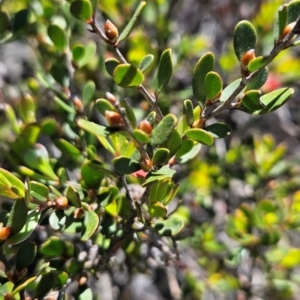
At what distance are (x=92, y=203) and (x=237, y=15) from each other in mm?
1422

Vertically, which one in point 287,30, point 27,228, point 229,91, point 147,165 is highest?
point 287,30

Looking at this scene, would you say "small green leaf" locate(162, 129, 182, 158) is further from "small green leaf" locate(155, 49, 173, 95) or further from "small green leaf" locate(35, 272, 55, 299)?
"small green leaf" locate(35, 272, 55, 299)

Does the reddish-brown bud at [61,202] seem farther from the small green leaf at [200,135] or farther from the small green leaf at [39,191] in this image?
the small green leaf at [200,135]

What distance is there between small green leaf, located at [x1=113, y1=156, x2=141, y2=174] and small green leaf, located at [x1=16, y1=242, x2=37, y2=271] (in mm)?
200

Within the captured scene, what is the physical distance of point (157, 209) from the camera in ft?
2.47

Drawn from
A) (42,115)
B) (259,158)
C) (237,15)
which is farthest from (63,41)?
(237,15)

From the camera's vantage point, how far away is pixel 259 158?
133 cm

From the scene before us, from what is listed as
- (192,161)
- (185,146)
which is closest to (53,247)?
(185,146)

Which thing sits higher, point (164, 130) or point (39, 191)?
point (164, 130)

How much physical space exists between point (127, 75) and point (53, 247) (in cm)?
37

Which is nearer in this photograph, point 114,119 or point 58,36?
point 114,119

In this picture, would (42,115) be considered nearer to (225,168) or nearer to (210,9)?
(225,168)

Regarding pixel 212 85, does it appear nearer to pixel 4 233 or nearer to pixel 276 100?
pixel 276 100

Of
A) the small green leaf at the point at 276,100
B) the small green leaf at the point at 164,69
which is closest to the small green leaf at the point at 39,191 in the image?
the small green leaf at the point at 164,69
